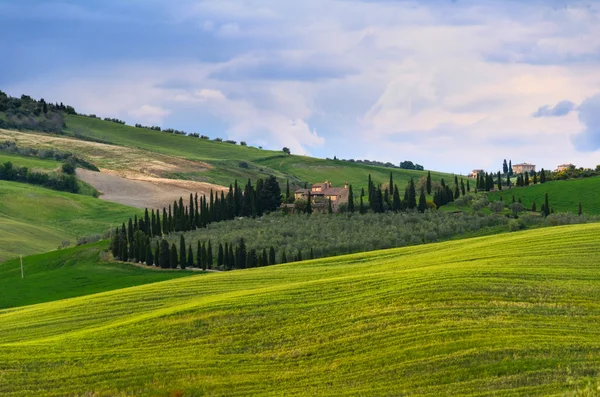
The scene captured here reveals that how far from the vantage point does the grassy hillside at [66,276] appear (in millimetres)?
87875

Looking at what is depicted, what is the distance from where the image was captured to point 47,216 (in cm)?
17250

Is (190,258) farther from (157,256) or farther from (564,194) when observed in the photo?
(564,194)

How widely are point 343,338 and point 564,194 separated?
10468 cm

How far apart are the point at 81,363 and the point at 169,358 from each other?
13.3 feet

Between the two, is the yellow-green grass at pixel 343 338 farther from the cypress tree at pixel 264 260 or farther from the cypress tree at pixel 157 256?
the cypress tree at pixel 157 256

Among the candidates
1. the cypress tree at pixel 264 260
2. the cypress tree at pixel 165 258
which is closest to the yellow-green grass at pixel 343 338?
the cypress tree at pixel 264 260

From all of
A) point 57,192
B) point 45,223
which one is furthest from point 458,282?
point 57,192

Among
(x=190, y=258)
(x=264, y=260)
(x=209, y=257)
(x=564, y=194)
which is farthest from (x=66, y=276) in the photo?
(x=564, y=194)

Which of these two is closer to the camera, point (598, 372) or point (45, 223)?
point (598, 372)

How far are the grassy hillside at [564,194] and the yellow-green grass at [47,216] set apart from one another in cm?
7865

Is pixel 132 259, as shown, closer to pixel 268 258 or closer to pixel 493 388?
pixel 268 258

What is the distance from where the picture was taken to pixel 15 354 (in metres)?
41.2

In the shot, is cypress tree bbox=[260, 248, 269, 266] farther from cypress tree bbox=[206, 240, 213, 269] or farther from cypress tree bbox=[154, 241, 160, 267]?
cypress tree bbox=[154, 241, 160, 267]

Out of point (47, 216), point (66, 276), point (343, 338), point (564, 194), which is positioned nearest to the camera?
point (343, 338)
